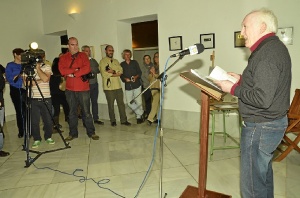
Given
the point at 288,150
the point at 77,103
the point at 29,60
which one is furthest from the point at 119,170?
the point at 288,150

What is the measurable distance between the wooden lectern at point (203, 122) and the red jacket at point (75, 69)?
2.60 metres

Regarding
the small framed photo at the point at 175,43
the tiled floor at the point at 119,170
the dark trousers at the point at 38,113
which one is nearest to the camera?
the tiled floor at the point at 119,170

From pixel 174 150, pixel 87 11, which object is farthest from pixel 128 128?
pixel 87 11

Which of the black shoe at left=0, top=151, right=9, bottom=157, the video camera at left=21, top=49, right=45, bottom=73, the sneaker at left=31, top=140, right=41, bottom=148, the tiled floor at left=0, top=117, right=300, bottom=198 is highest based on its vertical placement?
the video camera at left=21, top=49, right=45, bottom=73

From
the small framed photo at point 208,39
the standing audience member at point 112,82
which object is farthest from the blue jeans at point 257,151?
the standing audience member at point 112,82

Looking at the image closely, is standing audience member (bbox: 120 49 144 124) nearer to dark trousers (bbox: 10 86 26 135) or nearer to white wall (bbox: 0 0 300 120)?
white wall (bbox: 0 0 300 120)

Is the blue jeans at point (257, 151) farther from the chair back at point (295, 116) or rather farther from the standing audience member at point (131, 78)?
the standing audience member at point (131, 78)

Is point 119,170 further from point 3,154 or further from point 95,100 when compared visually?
point 95,100

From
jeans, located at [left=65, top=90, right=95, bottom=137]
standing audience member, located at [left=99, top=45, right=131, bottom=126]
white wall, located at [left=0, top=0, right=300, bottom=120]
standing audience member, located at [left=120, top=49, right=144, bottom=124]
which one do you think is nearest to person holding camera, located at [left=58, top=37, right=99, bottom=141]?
jeans, located at [left=65, top=90, right=95, bottom=137]

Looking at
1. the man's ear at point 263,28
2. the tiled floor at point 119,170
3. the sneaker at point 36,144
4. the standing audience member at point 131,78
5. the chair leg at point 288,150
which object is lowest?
the tiled floor at point 119,170

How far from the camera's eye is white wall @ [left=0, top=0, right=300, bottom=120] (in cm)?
378

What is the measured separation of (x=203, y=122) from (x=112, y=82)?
3.47 meters

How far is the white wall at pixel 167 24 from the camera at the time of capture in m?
3.78

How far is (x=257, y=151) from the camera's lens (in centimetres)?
164
